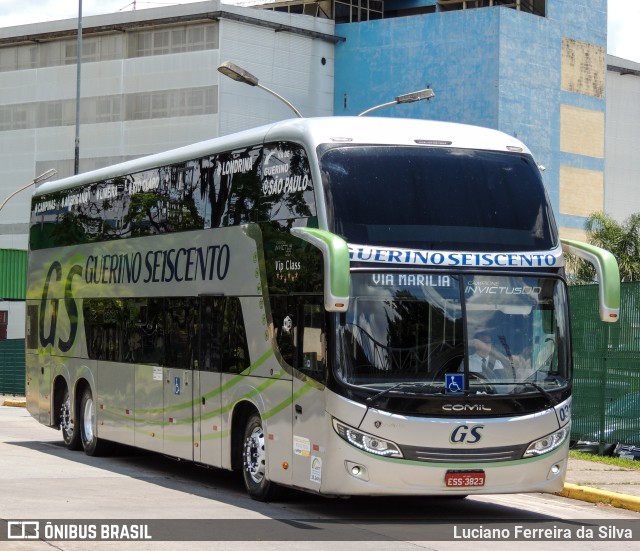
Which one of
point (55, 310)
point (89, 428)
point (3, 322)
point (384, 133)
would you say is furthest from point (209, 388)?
point (3, 322)

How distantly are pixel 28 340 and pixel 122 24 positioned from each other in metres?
58.4

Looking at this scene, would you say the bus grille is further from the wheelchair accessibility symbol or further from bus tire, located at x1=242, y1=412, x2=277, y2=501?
bus tire, located at x1=242, y1=412, x2=277, y2=501

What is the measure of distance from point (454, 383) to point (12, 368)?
109 ft

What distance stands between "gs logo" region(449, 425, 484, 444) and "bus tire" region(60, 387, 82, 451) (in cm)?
933

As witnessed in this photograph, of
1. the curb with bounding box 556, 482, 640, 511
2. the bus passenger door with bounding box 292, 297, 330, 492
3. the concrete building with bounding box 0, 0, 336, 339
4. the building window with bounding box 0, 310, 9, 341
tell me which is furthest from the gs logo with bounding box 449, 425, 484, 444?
the building window with bounding box 0, 310, 9, 341

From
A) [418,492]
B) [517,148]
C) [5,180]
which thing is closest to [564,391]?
[418,492]

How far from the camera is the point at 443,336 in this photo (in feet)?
41.4

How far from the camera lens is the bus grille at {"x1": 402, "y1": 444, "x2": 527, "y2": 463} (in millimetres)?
12516

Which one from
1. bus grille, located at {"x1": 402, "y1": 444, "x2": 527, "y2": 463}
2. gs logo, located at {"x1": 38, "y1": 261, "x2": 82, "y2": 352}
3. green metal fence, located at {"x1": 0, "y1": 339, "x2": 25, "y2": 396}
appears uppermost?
gs logo, located at {"x1": 38, "y1": 261, "x2": 82, "y2": 352}

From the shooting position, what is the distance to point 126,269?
728 inches

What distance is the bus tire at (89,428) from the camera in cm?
1977

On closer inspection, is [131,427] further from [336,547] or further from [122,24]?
[122,24]

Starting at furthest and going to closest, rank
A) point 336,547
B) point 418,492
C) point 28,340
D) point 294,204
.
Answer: point 28,340 < point 294,204 < point 418,492 < point 336,547

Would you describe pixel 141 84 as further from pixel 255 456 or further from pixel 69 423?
pixel 255 456
